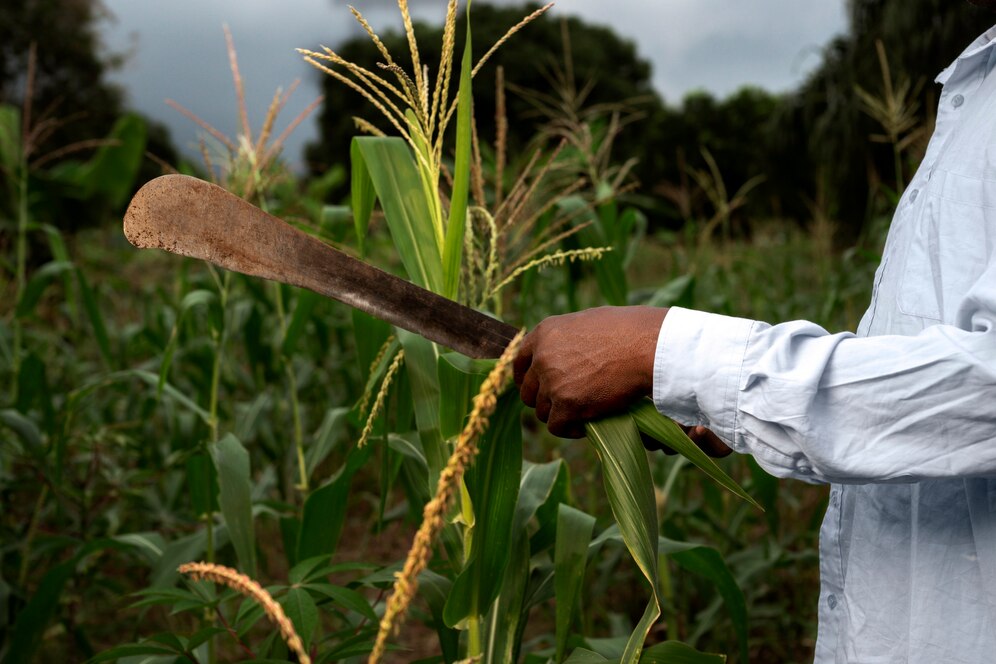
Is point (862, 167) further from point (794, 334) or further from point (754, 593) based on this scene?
point (794, 334)

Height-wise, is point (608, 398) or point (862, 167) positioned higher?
point (862, 167)

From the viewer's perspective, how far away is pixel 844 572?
3.79ft

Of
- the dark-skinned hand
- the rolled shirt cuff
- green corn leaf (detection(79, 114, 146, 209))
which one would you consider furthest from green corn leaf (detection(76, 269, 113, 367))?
green corn leaf (detection(79, 114, 146, 209))

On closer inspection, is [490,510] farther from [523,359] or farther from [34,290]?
[34,290]

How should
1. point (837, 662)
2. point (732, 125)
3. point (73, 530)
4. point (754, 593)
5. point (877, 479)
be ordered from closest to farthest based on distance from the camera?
point (877, 479) < point (837, 662) < point (754, 593) < point (73, 530) < point (732, 125)

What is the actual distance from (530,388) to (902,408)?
1.40ft

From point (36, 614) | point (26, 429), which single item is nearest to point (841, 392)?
point (36, 614)

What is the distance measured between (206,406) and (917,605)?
7.01ft

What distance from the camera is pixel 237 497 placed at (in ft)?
5.70

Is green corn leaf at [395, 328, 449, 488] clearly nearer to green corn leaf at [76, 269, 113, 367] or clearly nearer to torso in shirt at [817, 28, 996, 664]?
torso in shirt at [817, 28, 996, 664]

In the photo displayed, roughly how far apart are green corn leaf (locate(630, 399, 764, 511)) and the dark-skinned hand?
0.03 m

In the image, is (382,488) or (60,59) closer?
(382,488)

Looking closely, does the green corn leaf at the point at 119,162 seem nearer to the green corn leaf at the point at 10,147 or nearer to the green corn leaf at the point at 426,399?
the green corn leaf at the point at 10,147

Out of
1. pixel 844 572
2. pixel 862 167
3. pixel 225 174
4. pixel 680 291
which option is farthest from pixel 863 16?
pixel 844 572
